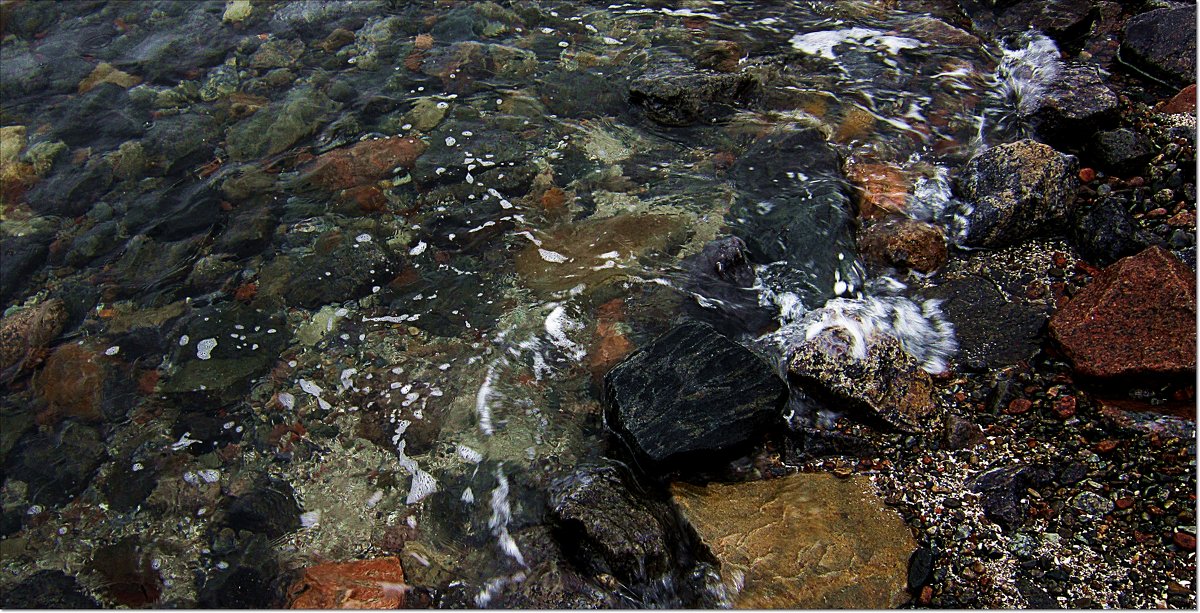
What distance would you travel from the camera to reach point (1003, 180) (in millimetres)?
4004

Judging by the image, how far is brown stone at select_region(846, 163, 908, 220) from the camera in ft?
14.0

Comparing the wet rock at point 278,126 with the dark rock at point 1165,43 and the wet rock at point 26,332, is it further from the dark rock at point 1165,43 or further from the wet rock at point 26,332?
the dark rock at point 1165,43

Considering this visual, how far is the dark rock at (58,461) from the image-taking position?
338cm

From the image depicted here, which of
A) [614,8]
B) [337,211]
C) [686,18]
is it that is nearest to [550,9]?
[614,8]

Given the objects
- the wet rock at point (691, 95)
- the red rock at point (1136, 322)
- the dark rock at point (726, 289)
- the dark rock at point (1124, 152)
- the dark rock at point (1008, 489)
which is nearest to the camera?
the dark rock at point (1008, 489)

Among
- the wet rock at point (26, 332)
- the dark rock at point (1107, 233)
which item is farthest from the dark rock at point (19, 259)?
the dark rock at point (1107, 233)

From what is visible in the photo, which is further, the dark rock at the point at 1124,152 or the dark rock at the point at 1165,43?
the dark rock at the point at 1165,43

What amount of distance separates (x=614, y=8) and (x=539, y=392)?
408 centimetres

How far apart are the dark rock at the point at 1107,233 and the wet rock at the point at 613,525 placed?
8.48ft

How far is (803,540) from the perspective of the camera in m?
2.84

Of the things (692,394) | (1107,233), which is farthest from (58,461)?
(1107,233)

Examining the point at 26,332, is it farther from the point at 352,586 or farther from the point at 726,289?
the point at 726,289

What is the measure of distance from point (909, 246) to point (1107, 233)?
3.02 feet

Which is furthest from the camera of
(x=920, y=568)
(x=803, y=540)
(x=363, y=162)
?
(x=363, y=162)
